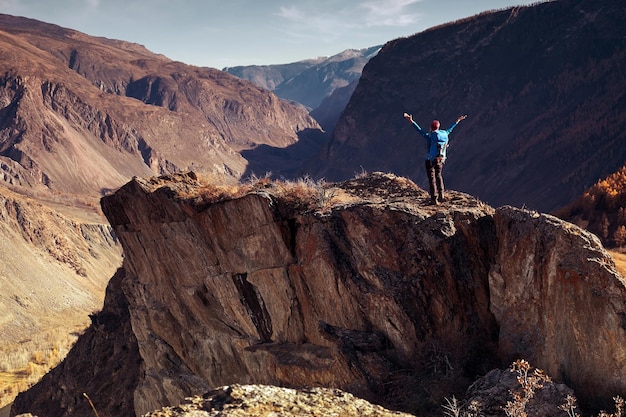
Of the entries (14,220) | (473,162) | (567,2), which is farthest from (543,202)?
(14,220)

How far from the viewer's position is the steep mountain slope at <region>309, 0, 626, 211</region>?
195 ft

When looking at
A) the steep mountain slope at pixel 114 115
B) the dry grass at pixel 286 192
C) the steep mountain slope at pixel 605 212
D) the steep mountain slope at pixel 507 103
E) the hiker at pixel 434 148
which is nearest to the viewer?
the hiker at pixel 434 148

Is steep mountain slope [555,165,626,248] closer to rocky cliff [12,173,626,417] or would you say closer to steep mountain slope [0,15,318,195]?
rocky cliff [12,173,626,417]

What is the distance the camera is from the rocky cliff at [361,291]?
327 inches

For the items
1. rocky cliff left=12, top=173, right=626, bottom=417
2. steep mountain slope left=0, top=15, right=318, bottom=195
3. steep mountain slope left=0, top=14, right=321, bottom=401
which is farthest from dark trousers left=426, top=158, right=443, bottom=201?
steep mountain slope left=0, top=15, right=318, bottom=195

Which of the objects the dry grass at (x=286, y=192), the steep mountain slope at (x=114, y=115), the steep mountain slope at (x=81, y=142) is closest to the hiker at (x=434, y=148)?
the dry grass at (x=286, y=192)

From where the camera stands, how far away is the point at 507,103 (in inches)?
3172

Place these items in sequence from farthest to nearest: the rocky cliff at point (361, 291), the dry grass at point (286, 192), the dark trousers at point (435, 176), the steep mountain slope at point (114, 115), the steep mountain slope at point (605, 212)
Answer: the steep mountain slope at point (114, 115)
the steep mountain slope at point (605, 212)
the dry grass at point (286, 192)
the dark trousers at point (435, 176)
the rocky cliff at point (361, 291)

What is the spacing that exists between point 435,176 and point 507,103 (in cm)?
7621

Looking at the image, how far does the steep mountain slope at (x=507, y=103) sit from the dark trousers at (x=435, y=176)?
45869 mm

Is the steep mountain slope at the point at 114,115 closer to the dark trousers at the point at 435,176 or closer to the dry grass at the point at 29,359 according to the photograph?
the dry grass at the point at 29,359

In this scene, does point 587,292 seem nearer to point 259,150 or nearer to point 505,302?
point 505,302

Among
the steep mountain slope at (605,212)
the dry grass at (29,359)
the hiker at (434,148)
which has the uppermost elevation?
the hiker at (434,148)

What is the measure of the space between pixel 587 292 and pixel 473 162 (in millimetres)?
68227
